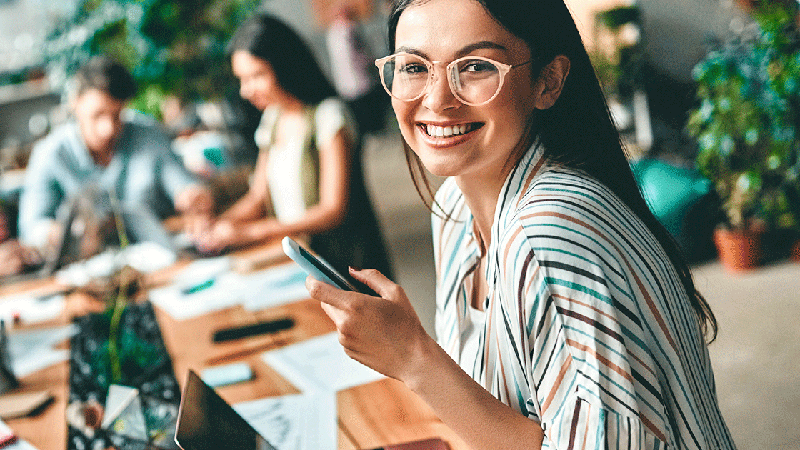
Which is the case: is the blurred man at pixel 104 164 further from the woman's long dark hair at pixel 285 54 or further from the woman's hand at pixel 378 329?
the woman's hand at pixel 378 329

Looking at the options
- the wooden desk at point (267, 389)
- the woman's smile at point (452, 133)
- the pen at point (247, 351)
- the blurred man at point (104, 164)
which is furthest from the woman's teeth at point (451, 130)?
the blurred man at point (104, 164)

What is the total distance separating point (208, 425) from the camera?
37.4 inches

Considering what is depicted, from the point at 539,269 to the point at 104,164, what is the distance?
8.62ft

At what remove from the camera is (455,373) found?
2.78ft

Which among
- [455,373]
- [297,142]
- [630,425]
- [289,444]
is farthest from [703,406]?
[297,142]

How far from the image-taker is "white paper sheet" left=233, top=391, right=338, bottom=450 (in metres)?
1.12

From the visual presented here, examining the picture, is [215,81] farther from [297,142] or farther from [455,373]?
[455,373]

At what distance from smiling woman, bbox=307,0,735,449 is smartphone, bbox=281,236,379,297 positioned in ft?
0.08

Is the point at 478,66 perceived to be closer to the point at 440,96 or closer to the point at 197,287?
the point at 440,96

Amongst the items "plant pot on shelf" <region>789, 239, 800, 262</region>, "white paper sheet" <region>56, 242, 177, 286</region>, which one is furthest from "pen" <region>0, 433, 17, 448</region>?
"plant pot on shelf" <region>789, 239, 800, 262</region>

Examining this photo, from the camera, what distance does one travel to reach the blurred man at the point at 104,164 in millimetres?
2742

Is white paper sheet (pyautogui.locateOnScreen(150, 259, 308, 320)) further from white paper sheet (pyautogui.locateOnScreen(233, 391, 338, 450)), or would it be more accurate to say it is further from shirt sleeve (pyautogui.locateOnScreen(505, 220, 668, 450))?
shirt sleeve (pyautogui.locateOnScreen(505, 220, 668, 450))

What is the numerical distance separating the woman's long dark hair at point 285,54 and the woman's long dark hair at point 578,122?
1301 mm

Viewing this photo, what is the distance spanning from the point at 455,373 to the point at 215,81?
279 centimetres
